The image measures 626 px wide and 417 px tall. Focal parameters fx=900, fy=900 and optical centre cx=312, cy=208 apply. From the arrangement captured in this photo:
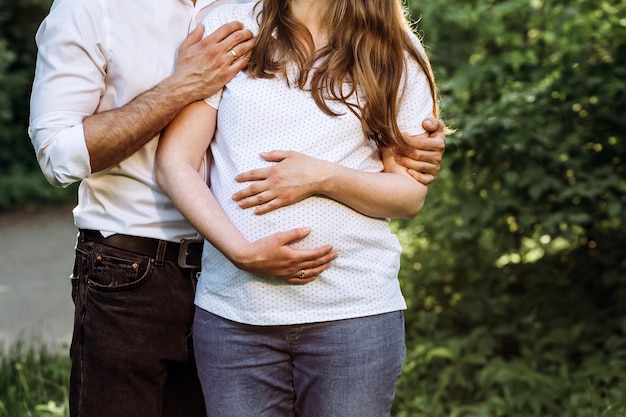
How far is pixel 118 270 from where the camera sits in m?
2.38

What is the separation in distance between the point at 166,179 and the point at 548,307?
10.8 ft

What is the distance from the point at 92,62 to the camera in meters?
2.27

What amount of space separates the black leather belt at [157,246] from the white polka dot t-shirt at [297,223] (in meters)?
0.27

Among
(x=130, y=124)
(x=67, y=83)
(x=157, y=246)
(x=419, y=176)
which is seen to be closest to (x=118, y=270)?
(x=157, y=246)

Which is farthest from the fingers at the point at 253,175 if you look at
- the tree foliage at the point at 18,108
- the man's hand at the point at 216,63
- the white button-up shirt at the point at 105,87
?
the tree foliage at the point at 18,108

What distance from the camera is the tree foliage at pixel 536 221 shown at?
417 cm

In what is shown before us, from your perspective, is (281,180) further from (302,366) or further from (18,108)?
(18,108)

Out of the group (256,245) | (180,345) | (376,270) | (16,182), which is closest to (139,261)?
(180,345)

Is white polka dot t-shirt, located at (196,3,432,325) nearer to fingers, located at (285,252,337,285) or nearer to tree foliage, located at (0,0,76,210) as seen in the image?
fingers, located at (285,252,337,285)

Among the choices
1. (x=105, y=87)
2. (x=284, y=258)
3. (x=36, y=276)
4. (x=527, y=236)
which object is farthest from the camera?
(x=36, y=276)

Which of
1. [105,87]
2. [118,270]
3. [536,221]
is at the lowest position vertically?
[536,221]

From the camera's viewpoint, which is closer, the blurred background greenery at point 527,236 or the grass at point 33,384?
the grass at point 33,384

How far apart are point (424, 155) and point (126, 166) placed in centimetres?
78

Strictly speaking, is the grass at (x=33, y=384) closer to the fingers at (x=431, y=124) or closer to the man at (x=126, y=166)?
the man at (x=126, y=166)
